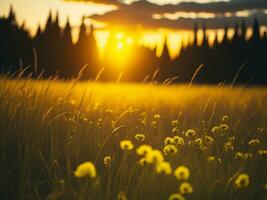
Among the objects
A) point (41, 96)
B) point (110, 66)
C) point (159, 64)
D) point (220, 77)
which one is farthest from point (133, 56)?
point (41, 96)

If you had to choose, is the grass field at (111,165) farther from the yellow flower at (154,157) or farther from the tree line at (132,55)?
the tree line at (132,55)

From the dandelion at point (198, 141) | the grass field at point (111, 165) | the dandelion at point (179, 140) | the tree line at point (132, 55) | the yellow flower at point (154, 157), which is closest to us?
the yellow flower at point (154, 157)

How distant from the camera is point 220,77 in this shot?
5781cm

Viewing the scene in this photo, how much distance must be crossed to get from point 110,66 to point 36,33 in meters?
10.5

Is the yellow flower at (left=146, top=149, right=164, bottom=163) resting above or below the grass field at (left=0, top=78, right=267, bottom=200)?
above

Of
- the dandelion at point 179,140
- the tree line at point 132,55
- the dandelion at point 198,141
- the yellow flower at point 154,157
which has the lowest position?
the tree line at point 132,55

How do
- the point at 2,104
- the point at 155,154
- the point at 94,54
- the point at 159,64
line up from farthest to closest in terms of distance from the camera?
the point at 159,64, the point at 94,54, the point at 2,104, the point at 155,154

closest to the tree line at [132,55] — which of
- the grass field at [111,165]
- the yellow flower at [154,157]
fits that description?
the grass field at [111,165]

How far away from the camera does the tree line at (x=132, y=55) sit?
48.5 metres

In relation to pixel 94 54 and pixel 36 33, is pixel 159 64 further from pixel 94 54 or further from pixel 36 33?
pixel 36 33

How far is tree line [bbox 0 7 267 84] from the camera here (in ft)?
159

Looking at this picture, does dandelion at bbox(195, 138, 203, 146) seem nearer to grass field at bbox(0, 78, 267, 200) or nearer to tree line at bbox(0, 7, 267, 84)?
grass field at bbox(0, 78, 267, 200)

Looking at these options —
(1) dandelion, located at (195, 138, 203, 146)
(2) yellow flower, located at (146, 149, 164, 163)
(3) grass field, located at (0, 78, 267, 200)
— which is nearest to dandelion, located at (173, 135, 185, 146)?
(3) grass field, located at (0, 78, 267, 200)

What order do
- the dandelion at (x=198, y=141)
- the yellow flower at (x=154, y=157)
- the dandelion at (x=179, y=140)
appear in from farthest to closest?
the dandelion at (x=198, y=141)
the dandelion at (x=179, y=140)
the yellow flower at (x=154, y=157)
